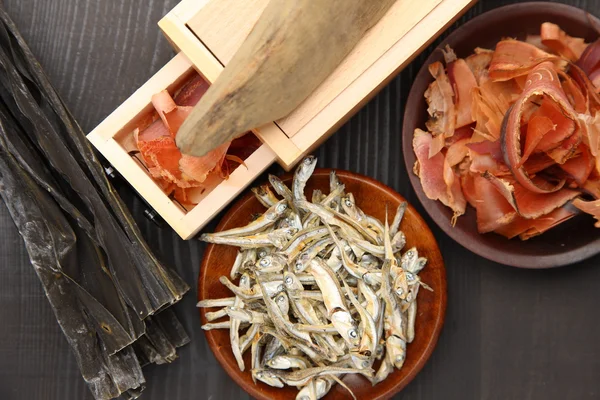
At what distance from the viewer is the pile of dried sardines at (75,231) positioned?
123 centimetres

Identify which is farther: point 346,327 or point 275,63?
point 346,327

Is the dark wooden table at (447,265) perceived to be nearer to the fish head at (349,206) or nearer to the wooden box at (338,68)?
the fish head at (349,206)

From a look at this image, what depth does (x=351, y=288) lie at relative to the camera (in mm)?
1339

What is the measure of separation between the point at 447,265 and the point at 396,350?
0.91 ft

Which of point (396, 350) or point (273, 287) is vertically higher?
point (273, 287)

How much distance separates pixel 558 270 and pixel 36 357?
1195 mm

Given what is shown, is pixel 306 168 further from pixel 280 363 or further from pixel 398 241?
pixel 280 363

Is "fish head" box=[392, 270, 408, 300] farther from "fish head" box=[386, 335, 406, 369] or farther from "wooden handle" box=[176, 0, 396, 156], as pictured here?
"wooden handle" box=[176, 0, 396, 156]

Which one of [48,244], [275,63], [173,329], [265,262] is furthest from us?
[173,329]

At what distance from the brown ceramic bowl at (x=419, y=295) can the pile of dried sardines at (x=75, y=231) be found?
96mm

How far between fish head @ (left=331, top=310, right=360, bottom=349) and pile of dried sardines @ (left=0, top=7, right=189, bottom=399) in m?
0.32

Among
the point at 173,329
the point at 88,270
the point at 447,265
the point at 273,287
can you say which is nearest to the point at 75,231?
the point at 88,270

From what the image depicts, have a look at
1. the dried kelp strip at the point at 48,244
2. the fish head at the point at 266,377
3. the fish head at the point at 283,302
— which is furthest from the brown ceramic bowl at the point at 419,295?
the dried kelp strip at the point at 48,244

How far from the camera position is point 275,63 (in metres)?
1.05
